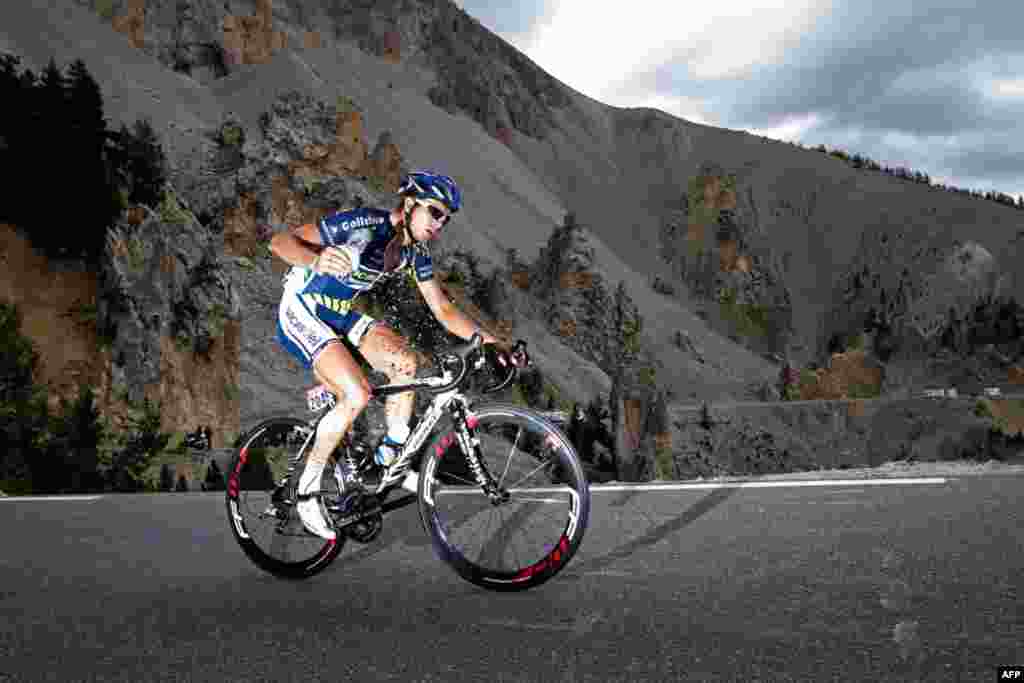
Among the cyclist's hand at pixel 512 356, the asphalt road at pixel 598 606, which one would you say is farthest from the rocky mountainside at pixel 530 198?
the cyclist's hand at pixel 512 356

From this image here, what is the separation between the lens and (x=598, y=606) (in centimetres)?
408

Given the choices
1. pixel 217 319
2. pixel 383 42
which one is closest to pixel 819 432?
pixel 217 319

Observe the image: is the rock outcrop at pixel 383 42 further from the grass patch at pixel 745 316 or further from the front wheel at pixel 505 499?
Result: the front wheel at pixel 505 499

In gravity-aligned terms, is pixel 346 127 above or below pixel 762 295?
above

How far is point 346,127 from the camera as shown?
8000cm

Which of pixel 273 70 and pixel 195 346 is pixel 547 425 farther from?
pixel 273 70

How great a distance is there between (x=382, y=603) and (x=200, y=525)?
3.46 metres

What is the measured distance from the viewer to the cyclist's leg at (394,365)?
498 cm

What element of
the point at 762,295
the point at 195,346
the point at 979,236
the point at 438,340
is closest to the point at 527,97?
the point at 762,295

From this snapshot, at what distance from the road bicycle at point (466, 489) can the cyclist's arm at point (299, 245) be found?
791mm

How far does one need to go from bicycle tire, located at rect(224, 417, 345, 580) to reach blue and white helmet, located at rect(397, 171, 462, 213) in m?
1.57

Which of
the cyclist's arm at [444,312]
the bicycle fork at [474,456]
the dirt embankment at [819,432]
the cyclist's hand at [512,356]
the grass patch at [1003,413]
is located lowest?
the dirt embankment at [819,432]

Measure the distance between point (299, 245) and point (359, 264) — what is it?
33cm

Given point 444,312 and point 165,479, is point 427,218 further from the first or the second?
point 165,479
